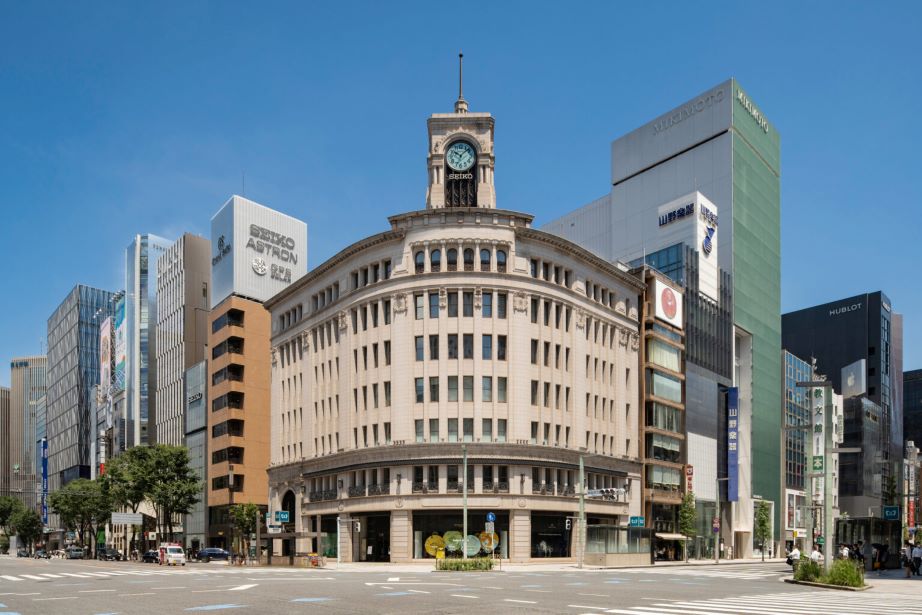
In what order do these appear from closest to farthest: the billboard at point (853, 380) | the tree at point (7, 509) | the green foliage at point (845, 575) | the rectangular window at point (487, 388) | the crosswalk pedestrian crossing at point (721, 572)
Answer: the billboard at point (853, 380) < the green foliage at point (845, 575) < the crosswalk pedestrian crossing at point (721, 572) < the rectangular window at point (487, 388) < the tree at point (7, 509)

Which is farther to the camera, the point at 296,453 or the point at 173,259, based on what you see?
the point at 173,259

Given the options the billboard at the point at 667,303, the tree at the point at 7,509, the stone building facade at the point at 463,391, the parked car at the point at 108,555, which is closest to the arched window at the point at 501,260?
the stone building facade at the point at 463,391

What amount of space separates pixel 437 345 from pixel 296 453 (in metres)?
24.3

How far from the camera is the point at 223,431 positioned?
111188 mm

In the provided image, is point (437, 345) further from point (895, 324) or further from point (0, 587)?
point (895, 324)

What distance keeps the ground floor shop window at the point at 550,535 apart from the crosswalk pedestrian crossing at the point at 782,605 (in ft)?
145

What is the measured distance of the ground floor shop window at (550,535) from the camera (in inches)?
3012

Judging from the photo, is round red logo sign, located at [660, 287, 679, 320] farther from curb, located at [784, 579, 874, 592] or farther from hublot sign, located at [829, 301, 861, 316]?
hublot sign, located at [829, 301, 861, 316]

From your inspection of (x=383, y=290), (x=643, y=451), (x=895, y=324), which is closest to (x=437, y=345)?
(x=383, y=290)

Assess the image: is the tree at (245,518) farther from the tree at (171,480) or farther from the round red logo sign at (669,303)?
the round red logo sign at (669,303)

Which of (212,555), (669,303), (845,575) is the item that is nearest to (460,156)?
(669,303)

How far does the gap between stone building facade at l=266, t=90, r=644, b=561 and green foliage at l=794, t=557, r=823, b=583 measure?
31006 millimetres

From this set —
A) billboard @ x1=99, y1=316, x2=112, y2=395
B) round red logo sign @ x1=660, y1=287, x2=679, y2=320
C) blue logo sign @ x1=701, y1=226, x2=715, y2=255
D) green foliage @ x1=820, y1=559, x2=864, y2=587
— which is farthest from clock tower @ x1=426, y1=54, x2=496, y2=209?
billboard @ x1=99, y1=316, x2=112, y2=395

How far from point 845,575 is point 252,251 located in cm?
9334
